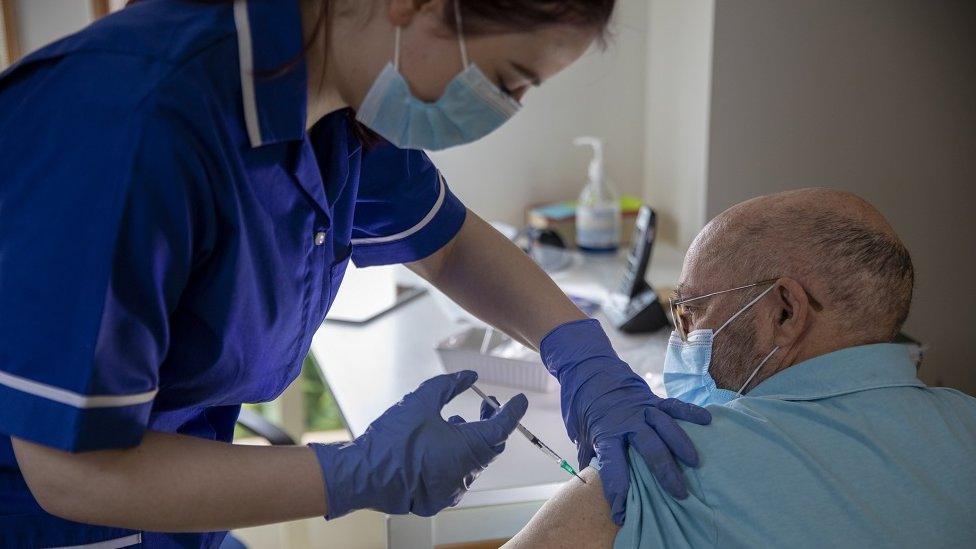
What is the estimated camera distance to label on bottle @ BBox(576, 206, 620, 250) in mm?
2461

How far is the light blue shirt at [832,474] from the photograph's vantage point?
98 centimetres

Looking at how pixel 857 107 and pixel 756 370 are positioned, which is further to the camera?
pixel 857 107

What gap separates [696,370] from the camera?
4.16 ft

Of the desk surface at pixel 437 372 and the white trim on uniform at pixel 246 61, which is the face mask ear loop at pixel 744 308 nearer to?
the desk surface at pixel 437 372

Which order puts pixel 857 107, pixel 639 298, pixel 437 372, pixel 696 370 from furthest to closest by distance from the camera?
pixel 857 107 < pixel 639 298 < pixel 437 372 < pixel 696 370

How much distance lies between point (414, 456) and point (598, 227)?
1.57 metres

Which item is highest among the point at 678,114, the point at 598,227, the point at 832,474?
the point at 832,474

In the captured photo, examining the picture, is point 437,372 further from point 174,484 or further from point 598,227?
point 174,484

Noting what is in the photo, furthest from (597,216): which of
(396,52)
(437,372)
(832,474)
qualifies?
(396,52)

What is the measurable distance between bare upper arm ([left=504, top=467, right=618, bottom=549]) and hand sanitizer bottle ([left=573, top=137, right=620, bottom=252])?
1456 millimetres

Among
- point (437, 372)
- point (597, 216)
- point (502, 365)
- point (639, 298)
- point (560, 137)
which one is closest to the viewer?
point (502, 365)

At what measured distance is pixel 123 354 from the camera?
0.77m

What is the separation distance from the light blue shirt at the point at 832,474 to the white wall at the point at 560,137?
166 cm

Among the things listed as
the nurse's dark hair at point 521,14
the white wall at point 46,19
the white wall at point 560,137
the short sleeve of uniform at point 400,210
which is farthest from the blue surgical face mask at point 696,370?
the white wall at point 46,19
